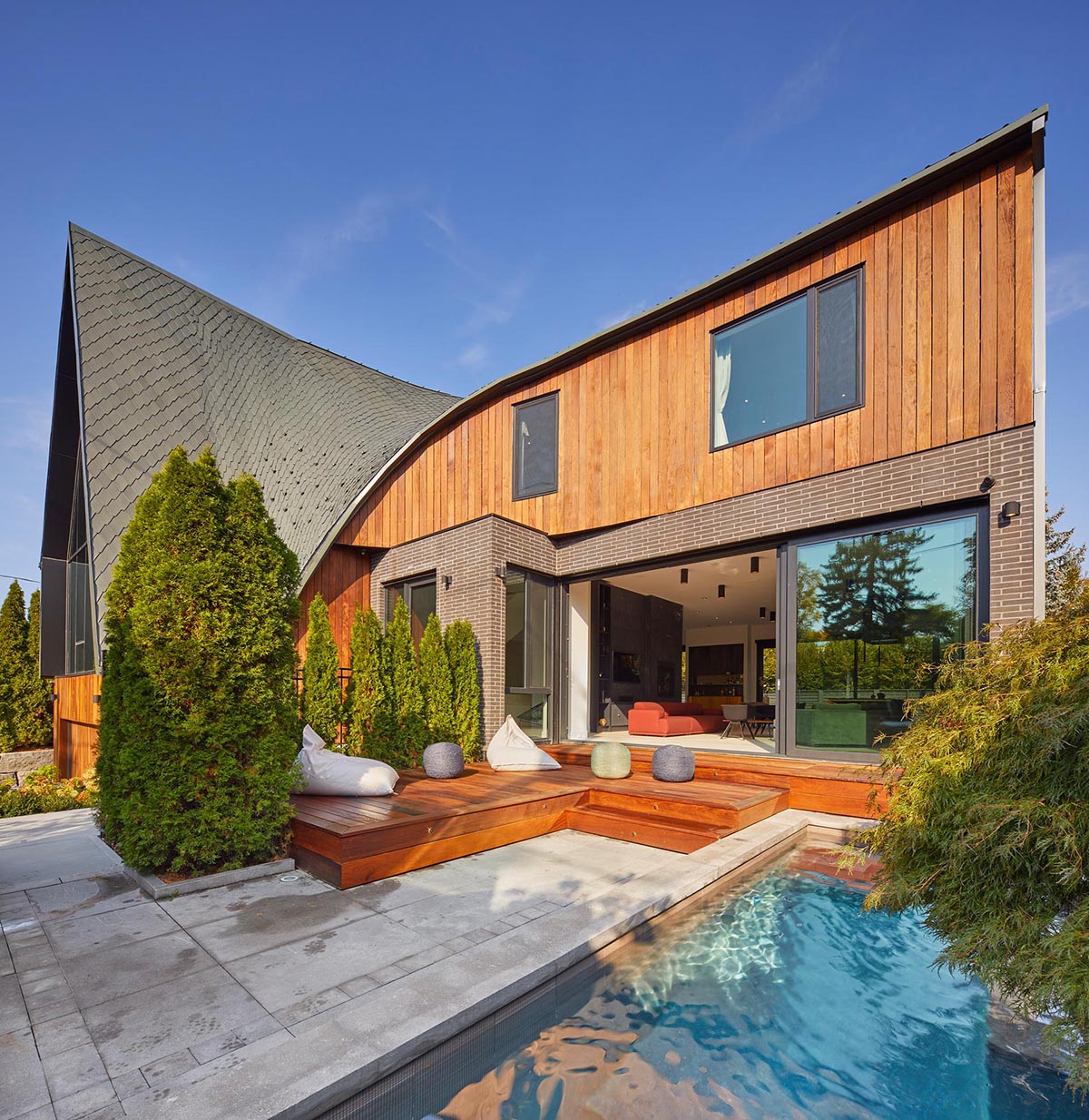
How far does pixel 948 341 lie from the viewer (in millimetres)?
6059

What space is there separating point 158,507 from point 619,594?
10.0 metres

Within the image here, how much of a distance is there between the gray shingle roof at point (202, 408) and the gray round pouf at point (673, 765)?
646 centimetres

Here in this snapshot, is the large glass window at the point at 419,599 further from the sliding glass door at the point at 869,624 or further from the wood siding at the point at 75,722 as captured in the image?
the sliding glass door at the point at 869,624

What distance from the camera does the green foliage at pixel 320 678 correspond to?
23.4ft

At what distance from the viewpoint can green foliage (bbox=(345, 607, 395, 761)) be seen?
748 cm

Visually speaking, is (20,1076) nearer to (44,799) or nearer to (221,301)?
(44,799)

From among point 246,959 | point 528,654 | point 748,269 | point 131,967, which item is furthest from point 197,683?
point 748,269

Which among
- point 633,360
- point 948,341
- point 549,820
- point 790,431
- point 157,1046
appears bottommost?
point 549,820

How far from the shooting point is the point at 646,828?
552 cm

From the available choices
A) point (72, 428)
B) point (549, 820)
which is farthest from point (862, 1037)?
point (72, 428)

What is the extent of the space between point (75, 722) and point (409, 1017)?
453 inches

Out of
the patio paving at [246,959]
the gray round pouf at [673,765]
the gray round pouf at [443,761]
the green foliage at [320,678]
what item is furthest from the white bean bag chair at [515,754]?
the patio paving at [246,959]

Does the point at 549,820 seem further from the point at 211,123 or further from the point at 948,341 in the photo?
the point at 211,123

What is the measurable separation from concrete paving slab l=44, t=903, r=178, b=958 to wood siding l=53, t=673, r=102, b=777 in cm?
593
